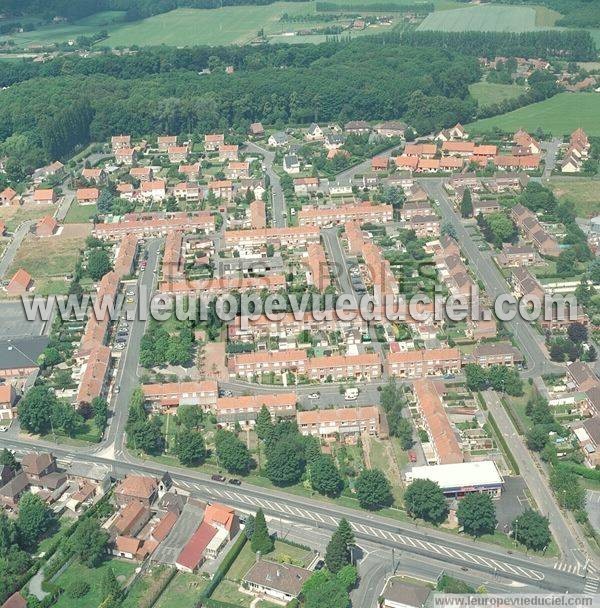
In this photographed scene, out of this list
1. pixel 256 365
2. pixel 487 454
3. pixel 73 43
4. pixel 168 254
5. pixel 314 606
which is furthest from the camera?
pixel 73 43

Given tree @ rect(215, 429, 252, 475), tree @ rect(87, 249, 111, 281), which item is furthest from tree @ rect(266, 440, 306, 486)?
tree @ rect(87, 249, 111, 281)

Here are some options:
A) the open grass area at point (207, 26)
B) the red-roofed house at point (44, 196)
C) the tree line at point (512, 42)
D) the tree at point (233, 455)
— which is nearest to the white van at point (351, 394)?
the tree at point (233, 455)

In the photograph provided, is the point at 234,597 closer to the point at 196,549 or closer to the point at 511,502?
the point at 196,549

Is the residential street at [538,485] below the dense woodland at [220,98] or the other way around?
below

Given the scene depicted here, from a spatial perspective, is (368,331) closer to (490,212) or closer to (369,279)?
(369,279)

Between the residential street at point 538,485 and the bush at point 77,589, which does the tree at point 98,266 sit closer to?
the residential street at point 538,485

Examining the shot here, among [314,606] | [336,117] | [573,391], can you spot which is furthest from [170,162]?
[314,606]

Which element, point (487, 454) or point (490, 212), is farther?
point (490, 212)
